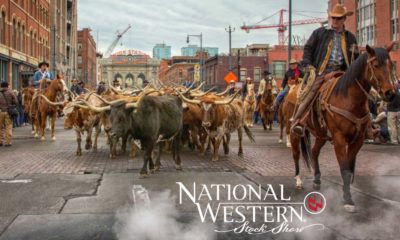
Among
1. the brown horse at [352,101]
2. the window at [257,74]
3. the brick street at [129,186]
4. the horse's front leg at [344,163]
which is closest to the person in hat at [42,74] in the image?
the brick street at [129,186]

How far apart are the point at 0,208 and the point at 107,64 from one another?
155201 millimetres

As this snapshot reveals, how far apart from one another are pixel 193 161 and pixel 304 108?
16.6 ft

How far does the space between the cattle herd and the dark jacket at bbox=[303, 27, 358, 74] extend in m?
3.21

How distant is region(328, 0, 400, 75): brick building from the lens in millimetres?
60500

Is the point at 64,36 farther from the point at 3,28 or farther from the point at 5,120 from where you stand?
the point at 5,120

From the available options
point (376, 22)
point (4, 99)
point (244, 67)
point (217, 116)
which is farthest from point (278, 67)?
point (217, 116)

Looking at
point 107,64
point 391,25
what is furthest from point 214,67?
point 107,64

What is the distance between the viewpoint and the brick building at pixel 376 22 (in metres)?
60.5

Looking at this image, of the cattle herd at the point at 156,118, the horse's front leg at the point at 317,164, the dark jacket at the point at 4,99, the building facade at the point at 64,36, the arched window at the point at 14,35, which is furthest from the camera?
the building facade at the point at 64,36

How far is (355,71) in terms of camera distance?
23.7 ft

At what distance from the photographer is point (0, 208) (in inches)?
290

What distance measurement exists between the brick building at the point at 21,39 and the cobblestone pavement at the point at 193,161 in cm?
2585

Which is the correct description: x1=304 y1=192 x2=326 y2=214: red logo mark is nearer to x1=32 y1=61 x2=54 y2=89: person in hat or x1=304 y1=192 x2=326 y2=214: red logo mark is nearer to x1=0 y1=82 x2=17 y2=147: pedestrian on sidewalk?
x1=0 y1=82 x2=17 y2=147: pedestrian on sidewalk

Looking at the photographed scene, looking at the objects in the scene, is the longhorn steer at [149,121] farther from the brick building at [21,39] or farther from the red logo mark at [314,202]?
the brick building at [21,39]
